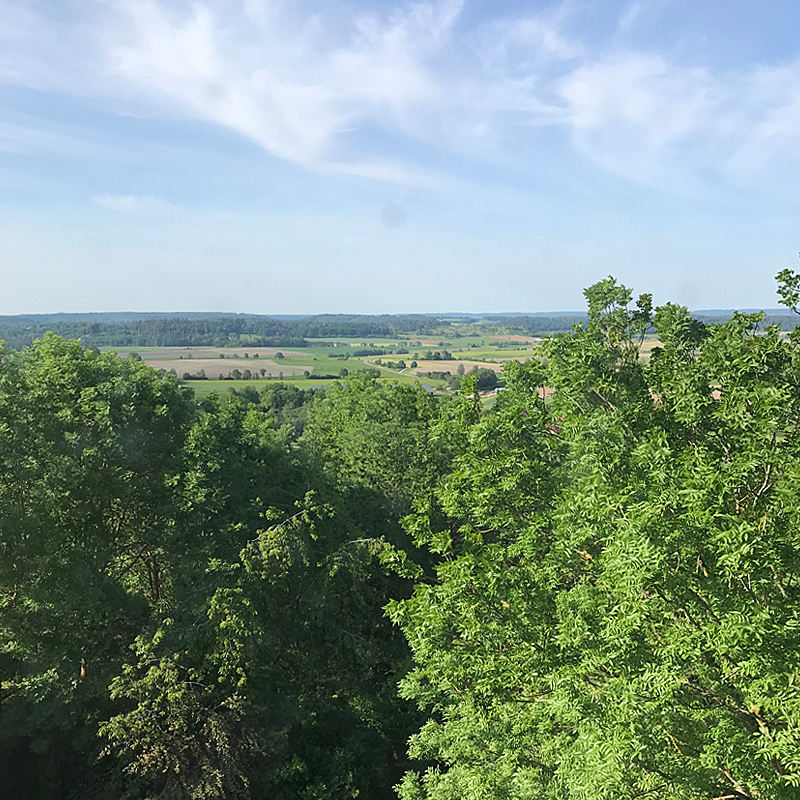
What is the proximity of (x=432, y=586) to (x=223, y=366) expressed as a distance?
108 m

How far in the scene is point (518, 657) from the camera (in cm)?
1101

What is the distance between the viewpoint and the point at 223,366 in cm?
11481

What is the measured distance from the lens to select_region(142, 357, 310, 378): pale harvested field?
103m

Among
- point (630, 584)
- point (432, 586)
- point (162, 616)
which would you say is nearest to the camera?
point (630, 584)

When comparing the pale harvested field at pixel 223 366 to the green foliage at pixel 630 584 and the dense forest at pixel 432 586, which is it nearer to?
the dense forest at pixel 432 586

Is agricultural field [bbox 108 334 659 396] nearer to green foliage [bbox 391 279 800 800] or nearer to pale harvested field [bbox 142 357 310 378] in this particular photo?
pale harvested field [bbox 142 357 310 378]

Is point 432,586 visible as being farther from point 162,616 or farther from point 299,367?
point 299,367

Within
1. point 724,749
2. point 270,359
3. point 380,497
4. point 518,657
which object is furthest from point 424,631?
point 270,359

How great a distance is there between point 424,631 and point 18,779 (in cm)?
1332

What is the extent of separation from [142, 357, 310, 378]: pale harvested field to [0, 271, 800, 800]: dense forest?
3216 inches

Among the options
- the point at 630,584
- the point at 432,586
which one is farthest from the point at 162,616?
the point at 630,584

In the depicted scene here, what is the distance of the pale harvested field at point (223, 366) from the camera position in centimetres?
10324

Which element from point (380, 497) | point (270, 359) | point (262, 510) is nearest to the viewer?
point (262, 510)

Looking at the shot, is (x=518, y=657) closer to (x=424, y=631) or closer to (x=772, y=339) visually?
(x=424, y=631)
